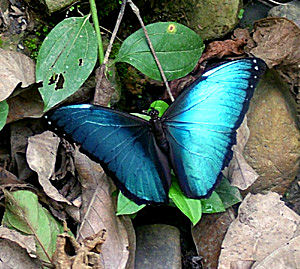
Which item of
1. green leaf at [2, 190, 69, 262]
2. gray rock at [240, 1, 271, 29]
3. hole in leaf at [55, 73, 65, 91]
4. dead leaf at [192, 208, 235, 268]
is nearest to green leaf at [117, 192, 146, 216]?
green leaf at [2, 190, 69, 262]

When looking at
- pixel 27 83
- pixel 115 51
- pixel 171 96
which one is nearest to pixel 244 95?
pixel 171 96

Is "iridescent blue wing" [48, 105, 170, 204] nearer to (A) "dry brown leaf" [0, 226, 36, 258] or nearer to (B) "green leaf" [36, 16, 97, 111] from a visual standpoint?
(B) "green leaf" [36, 16, 97, 111]

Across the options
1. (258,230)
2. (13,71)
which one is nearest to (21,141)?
(13,71)

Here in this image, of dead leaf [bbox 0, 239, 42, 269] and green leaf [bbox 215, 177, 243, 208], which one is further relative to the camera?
green leaf [bbox 215, 177, 243, 208]

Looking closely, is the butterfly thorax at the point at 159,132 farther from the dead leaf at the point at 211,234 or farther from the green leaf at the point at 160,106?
the dead leaf at the point at 211,234

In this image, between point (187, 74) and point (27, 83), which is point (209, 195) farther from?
point (27, 83)

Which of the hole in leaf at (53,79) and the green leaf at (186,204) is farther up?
the hole in leaf at (53,79)

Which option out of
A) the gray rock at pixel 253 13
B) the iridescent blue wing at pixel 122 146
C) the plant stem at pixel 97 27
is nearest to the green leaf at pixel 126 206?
the iridescent blue wing at pixel 122 146
